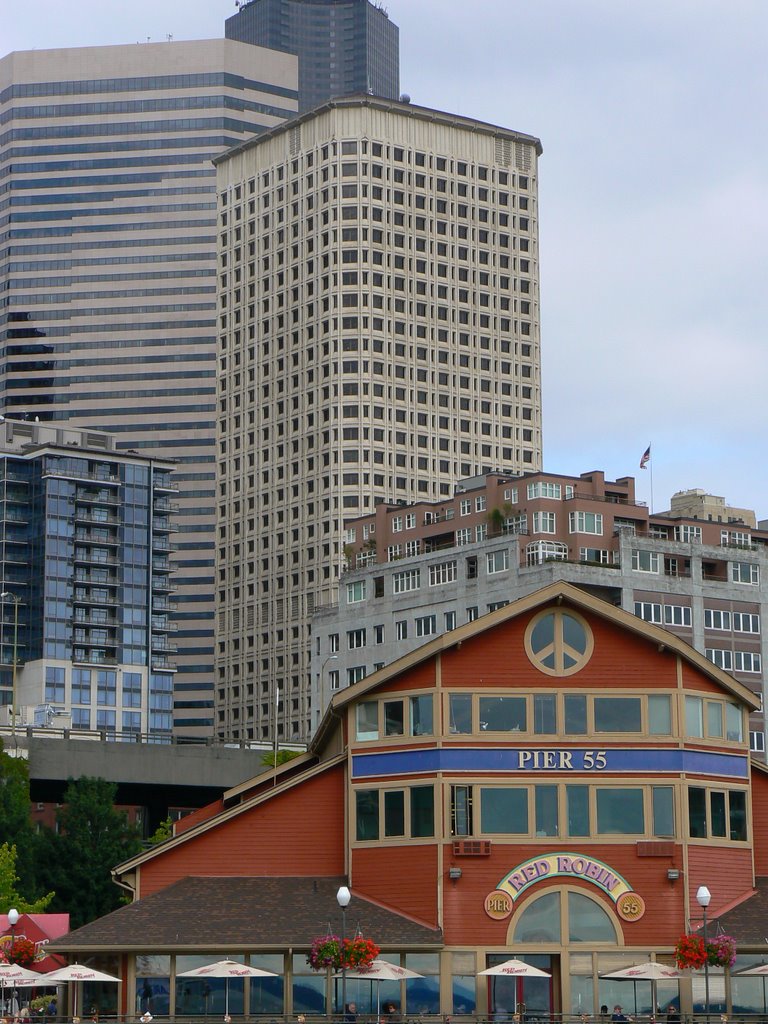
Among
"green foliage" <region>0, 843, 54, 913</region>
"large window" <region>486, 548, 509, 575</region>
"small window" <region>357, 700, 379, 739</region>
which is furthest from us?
"large window" <region>486, 548, 509, 575</region>

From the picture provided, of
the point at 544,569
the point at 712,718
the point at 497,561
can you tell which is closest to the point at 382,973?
the point at 712,718

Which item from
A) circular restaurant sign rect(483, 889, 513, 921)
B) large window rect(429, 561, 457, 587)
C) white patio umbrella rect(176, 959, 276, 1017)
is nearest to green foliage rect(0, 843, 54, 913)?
white patio umbrella rect(176, 959, 276, 1017)

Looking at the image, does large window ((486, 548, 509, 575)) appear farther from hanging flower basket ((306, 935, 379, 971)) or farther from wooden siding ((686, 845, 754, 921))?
hanging flower basket ((306, 935, 379, 971))

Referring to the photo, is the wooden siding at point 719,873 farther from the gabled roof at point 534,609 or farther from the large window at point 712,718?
the gabled roof at point 534,609

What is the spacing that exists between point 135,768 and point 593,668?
8314 centimetres

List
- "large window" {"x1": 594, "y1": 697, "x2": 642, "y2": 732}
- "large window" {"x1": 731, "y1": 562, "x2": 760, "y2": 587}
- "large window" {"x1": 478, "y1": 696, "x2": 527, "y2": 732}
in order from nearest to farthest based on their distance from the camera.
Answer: "large window" {"x1": 478, "y1": 696, "x2": 527, "y2": 732} → "large window" {"x1": 594, "y1": 697, "x2": 642, "y2": 732} → "large window" {"x1": 731, "y1": 562, "x2": 760, "y2": 587}

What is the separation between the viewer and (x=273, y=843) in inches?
2448

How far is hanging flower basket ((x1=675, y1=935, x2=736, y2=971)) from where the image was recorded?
54.6 meters

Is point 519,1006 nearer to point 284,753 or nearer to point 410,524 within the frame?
point 284,753

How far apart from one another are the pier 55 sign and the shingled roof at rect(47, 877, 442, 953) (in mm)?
3227

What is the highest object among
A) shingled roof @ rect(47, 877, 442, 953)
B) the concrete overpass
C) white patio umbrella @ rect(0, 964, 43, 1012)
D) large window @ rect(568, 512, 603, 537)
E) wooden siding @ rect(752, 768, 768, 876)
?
large window @ rect(568, 512, 603, 537)

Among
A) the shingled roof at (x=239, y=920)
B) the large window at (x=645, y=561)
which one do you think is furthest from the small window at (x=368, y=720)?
the large window at (x=645, y=561)

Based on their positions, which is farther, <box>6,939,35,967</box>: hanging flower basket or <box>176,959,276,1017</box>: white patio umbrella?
<box>6,939,35,967</box>: hanging flower basket

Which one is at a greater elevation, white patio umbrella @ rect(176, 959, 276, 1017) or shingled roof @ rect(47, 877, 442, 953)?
shingled roof @ rect(47, 877, 442, 953)
